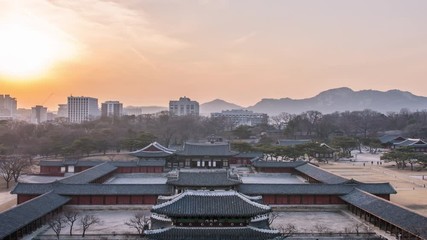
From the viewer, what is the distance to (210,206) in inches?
859

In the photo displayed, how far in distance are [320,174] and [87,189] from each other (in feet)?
88.8

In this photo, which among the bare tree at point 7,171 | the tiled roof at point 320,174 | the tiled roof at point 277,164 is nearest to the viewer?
the tiled roof at point 320,174

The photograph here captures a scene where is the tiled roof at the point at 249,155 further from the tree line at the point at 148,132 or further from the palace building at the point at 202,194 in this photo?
the tree line at the point at 148,132

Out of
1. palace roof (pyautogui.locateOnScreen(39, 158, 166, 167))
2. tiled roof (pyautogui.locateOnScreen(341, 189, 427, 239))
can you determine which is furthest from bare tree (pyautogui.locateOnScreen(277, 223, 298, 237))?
palace roof (pyautogui.locateOnScreen(39, 158, 166, 167))

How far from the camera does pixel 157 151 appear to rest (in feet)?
232

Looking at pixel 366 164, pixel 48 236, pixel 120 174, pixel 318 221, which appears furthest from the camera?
pixel 366 164

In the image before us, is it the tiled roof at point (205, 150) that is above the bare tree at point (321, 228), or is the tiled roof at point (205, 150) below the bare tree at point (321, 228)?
above

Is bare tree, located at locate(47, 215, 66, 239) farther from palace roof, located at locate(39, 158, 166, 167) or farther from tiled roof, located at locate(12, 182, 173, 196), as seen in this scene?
palace roof, located at locate(39, 158, 166, 167)

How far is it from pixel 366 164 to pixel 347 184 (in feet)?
119

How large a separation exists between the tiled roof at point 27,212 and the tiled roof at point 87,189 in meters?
1.43

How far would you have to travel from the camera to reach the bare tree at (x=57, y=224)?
2932cm

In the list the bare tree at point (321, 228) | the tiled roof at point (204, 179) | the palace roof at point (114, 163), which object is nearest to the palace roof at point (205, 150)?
the palace roof at point (114, 163)

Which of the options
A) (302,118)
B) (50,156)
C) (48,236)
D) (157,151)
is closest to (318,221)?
(48,236)

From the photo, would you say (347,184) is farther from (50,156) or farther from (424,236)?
(50,156)
